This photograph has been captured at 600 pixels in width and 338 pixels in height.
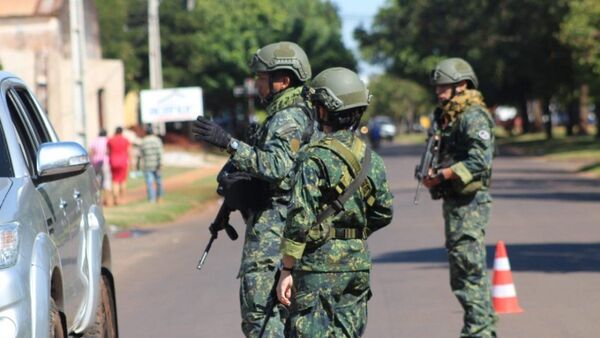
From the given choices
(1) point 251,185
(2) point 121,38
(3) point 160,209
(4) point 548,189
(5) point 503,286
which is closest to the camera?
(1) point 251,185

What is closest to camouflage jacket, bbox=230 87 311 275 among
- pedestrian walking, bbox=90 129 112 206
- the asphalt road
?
the asphalt road

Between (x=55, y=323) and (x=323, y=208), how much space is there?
1395mm

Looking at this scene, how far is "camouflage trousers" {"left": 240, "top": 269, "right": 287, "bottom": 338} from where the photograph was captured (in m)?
7.47

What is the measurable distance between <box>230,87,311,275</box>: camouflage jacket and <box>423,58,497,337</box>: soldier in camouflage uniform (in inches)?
88.5

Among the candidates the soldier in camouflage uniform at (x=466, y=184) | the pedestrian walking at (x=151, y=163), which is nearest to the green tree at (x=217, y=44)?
the pedestrian walking at (x=151, y=163)

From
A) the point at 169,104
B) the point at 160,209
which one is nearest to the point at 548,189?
the point at 169,104

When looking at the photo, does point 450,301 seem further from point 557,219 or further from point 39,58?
point 39,58

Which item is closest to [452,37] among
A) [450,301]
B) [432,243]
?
[432,243]

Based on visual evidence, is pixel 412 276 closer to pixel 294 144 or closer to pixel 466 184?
pixel 466 184

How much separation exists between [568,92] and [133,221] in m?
47.5

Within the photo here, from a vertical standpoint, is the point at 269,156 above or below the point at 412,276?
above

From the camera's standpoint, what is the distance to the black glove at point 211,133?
7.32 m

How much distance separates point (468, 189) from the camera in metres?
9.66

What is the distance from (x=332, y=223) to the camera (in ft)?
21.4
